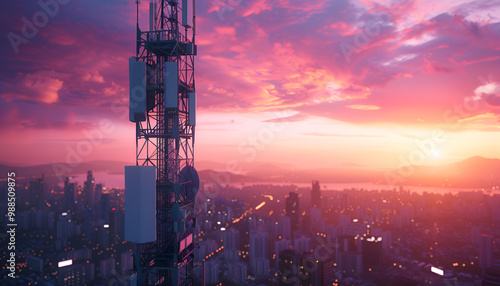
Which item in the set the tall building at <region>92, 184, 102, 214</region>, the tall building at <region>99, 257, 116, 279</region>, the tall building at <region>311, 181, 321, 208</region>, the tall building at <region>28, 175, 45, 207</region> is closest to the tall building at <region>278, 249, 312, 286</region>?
the tall building at <region>99, 257, 116, 279</region>

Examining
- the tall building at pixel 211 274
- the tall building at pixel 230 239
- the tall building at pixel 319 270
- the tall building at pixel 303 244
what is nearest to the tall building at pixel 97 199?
the tall building at pixel 230 239

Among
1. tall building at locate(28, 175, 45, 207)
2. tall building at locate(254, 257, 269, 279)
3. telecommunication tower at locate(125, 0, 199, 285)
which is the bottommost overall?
tall building at locate(254, 257, 269, 279)

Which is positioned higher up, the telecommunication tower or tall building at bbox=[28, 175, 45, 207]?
the telecommunication tower

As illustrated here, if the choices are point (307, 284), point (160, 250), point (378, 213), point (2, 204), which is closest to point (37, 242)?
point (2, 204)

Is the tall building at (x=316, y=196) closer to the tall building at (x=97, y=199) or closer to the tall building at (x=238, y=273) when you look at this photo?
the tall building at (x=238, y=273)

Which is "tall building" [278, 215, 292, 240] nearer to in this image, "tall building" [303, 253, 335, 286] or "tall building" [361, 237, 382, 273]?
"tall building" [361, 237, 382, 273]

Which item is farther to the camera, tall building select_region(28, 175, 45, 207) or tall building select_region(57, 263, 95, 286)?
tall building select_region(28, 175, 45, 207)

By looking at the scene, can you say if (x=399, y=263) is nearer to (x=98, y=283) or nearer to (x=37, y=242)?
(x=98, y=283)

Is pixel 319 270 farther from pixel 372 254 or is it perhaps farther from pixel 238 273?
pixel 372 254

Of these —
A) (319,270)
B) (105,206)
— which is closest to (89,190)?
(105,206)

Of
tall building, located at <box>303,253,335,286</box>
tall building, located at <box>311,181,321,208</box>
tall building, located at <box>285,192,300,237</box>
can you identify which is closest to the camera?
tall building, located at <box>303,253,335,286</box>
